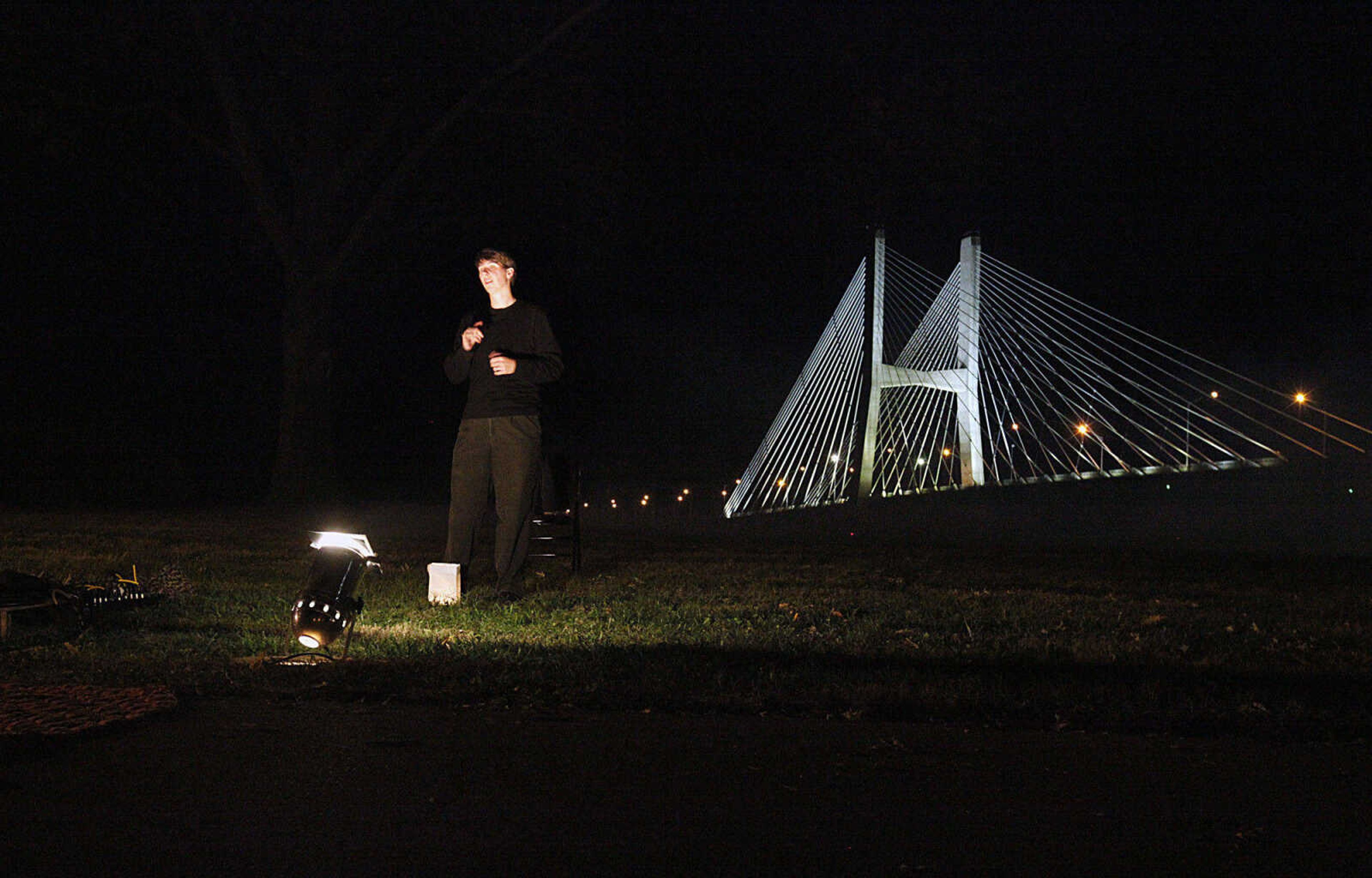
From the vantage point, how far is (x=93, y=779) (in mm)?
2994

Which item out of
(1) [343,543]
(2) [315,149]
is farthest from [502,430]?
(2) [315,149]

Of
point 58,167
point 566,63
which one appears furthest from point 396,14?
point 58,167

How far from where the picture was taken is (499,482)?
6801 millimetres

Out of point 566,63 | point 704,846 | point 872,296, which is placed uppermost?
point 566,63

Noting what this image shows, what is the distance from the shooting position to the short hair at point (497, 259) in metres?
6.93

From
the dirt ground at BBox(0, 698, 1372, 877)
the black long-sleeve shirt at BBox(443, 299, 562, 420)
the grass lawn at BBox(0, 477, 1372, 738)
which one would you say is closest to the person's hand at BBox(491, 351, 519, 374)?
the black long-sleeve shirt at BBox(443, 299, 562, 420)

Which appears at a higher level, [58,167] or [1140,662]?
[58,167]

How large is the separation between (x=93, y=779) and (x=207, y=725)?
0.61 metres

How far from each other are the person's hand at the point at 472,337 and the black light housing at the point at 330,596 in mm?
1763

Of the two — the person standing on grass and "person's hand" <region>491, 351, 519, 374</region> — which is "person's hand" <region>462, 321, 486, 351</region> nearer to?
the person standing on grass

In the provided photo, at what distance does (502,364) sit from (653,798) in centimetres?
379

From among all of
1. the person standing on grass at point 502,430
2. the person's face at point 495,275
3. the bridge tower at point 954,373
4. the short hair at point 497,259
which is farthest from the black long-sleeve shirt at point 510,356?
the bridge tower at point 954,373

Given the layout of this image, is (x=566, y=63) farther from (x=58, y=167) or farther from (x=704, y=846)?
(x=704, y=846)

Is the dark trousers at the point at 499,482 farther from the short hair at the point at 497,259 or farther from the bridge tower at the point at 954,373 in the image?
the bridge tower at the point at 954,373
